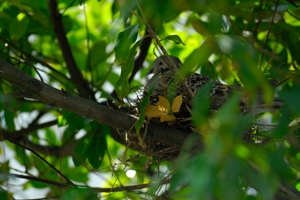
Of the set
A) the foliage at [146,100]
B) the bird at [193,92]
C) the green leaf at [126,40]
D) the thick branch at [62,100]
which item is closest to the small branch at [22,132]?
the foliage at [146,100]

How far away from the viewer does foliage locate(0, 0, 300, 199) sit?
168 centimetres

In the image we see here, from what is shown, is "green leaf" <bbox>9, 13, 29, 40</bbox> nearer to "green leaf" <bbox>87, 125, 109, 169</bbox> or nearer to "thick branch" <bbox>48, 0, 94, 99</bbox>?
"thick branch" <bbox>48, 0, 94, 99</bbox>

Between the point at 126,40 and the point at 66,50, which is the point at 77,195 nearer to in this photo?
the point at 126,40

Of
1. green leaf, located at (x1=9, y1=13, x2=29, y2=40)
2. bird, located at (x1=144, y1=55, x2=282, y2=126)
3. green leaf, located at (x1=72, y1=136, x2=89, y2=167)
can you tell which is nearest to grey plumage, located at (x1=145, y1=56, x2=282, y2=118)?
bird, located at (x1=144, y1=55, x2=282, y2=126)

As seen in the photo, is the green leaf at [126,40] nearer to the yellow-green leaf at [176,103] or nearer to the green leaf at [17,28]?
the yellow-green leaf at [176,103]

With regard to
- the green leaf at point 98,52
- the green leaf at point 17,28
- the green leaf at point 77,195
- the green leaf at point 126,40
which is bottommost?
the green leaf at point 98,52

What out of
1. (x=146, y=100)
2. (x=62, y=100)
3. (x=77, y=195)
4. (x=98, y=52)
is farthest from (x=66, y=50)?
(x=77, y=195)

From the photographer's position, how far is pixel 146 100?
8.55 ft

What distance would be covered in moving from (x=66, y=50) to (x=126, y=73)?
1519 mm

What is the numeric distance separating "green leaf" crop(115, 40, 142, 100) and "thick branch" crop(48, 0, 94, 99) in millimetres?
1114

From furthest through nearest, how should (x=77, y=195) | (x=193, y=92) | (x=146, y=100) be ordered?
(x=193, y=92) → (x=146, y=100) → (x=77, y=195)

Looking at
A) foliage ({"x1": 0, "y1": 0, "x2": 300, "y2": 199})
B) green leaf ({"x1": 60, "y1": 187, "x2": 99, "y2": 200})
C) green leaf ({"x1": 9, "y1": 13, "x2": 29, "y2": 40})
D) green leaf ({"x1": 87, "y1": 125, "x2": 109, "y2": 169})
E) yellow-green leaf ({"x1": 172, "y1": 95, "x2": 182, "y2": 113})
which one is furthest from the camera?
green leaf ({"x1": 9, "y1": 13, "x2": 29, "y2": 40})

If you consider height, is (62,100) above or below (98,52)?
above

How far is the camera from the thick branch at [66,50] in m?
4.18
